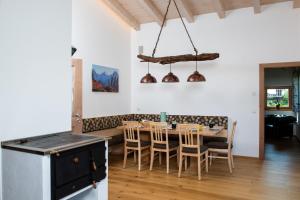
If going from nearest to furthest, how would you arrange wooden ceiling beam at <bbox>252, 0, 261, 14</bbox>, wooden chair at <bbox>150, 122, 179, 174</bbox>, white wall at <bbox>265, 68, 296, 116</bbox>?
wooden chair at <bbox>150, 122, 179, 174</bbox>
wooden ceiling beam at <bbox>252, 0, 261, 14</bbox>
white wall at <bbox>265, 68, 296, 116</bbox>

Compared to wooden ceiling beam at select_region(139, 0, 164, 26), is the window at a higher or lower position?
lower

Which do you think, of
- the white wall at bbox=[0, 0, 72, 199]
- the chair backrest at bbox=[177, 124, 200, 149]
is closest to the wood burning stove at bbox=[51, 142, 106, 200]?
the white wall at bbox=[0, 0, 72, 199]

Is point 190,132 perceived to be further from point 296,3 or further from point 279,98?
point 279,98

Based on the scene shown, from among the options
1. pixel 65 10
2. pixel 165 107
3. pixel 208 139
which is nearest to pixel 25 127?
pixel 65 10

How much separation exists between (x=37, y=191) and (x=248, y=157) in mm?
4980

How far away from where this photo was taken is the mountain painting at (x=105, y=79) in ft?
18.5

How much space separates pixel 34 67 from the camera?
88.6 inches

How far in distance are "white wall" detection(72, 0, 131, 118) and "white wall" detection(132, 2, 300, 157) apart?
3.15 feet

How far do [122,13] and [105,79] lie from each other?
67.4 inches

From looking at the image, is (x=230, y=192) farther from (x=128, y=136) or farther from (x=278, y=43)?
(x=278, y=43)

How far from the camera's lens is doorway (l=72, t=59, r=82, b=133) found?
4969 millimetres

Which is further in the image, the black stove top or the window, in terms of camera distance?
the window

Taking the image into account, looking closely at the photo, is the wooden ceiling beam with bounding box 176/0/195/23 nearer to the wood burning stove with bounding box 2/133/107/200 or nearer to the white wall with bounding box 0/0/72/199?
the white wall with bounding box 0/0/72/199

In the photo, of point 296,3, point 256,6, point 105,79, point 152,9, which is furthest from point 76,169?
point 296,3
